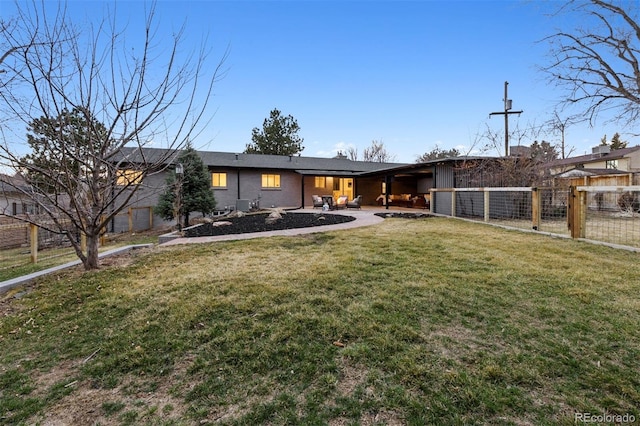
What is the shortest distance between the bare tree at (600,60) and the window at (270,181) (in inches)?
554

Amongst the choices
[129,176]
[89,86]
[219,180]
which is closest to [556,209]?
[129,176]

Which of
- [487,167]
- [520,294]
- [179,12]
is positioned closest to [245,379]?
[520,294]

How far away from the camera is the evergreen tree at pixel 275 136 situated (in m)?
32.3

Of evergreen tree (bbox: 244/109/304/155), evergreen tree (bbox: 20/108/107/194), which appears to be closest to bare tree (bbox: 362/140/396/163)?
evergreen tree (bbox: 244/109/304/155)

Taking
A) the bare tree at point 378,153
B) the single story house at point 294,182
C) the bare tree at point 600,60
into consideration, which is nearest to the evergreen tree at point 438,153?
the bare tree at point 378,153

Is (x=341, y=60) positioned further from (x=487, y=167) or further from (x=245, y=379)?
(x=245, y=379)

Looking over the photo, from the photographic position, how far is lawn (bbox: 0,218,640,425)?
1.75m

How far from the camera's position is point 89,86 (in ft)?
13.5

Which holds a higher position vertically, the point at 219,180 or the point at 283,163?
the point at 283,163

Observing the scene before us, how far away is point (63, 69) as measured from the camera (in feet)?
13.2

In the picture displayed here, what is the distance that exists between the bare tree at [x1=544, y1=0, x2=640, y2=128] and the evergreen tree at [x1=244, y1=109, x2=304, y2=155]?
2698 cm

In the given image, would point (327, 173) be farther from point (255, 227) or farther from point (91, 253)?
point (91, 253)

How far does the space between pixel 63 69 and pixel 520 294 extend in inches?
266

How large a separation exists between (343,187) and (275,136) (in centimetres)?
1473
